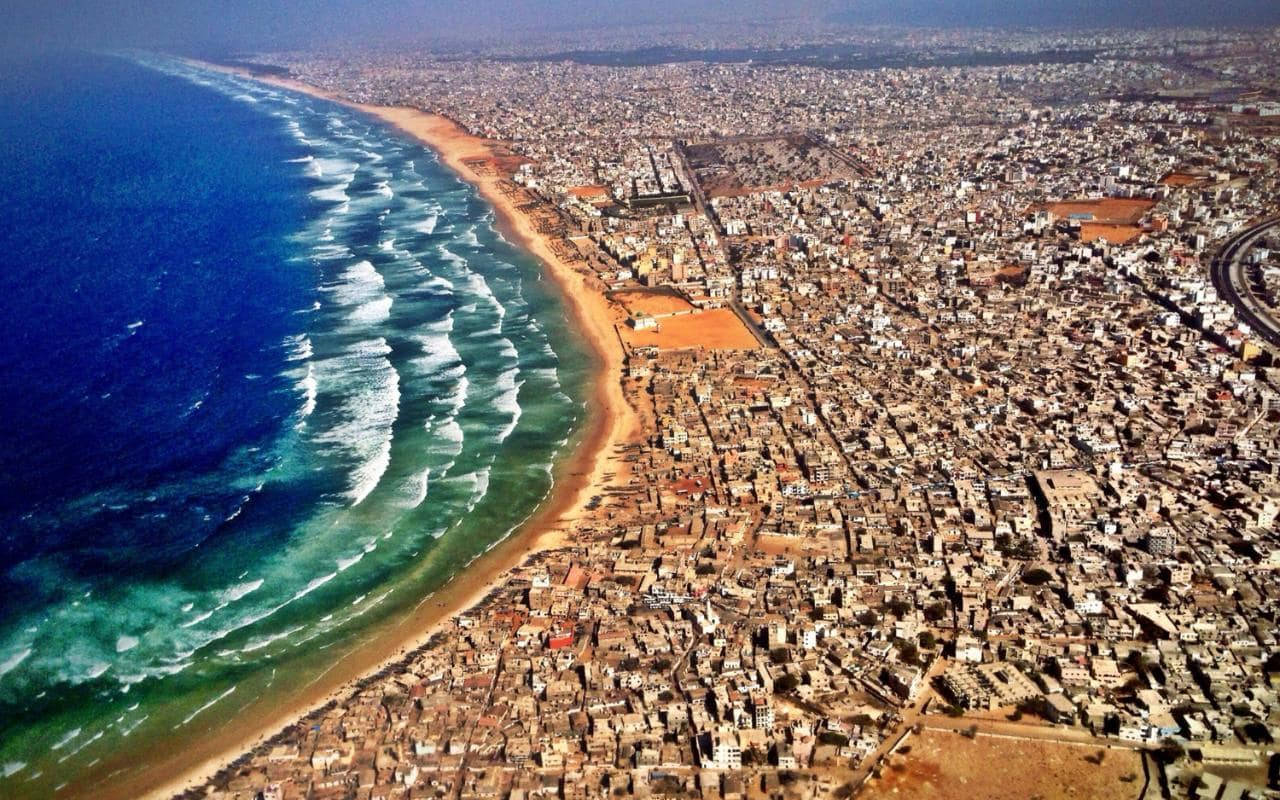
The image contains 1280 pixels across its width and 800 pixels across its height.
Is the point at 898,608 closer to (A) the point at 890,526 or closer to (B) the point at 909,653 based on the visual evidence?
(B) the point at 909,653

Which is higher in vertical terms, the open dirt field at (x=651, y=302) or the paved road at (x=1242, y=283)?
the paved road at (x=1242, y=283)

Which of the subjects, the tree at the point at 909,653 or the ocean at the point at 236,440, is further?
the ocean at the point at 236,440

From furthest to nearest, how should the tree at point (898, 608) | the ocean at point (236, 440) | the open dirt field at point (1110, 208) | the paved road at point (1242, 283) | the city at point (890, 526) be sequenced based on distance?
the open dirt field at point (1110, 208)
the paved road at point (1242, 283)
the ocean at point (236, 440)
the tree at point (898, 608)
the city at point (890, 526)

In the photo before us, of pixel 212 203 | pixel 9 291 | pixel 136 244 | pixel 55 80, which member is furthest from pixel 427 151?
pixel 55 80

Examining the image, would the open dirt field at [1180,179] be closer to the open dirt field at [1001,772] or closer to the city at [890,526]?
the city at [890,526]

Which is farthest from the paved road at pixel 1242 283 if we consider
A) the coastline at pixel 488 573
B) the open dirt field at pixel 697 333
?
the coastline at pixel 488 573

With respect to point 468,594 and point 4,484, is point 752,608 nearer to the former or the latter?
point 468,594

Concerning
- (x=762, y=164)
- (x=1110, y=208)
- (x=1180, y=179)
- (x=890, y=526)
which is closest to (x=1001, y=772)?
(x=890, y=526)
